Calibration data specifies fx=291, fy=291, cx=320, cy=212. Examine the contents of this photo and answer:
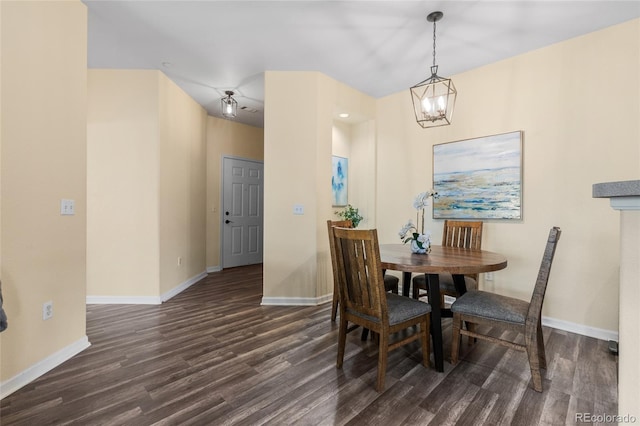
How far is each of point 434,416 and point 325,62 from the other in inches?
125

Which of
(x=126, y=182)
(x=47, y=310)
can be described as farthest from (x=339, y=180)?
(x=47, y=310)

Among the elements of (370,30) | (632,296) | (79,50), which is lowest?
(632,296)

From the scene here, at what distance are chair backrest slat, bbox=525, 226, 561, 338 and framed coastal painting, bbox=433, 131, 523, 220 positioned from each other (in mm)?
1300

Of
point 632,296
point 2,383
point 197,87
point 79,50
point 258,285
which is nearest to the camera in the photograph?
point 632,296

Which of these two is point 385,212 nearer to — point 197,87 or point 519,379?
point 519,379

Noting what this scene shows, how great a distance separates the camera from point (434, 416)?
1.51 m

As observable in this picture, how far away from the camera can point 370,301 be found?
1.80 m

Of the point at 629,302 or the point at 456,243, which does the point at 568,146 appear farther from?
the point at 629,302

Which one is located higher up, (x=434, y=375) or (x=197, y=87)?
(x=197, y=87)

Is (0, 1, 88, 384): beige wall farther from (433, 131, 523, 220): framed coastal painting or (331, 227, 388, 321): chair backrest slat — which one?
(433, 131, 523, 220): framed coastal painting

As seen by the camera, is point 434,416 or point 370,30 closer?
point 434,416

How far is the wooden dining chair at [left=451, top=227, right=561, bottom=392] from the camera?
170 cm

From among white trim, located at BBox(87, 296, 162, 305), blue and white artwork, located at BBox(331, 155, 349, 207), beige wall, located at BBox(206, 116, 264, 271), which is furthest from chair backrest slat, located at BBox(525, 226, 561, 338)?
beige wall, located at BBox(206, 116, 264, 271)

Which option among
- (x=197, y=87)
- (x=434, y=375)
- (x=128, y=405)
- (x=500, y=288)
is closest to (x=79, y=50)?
(x=197, y=87)
